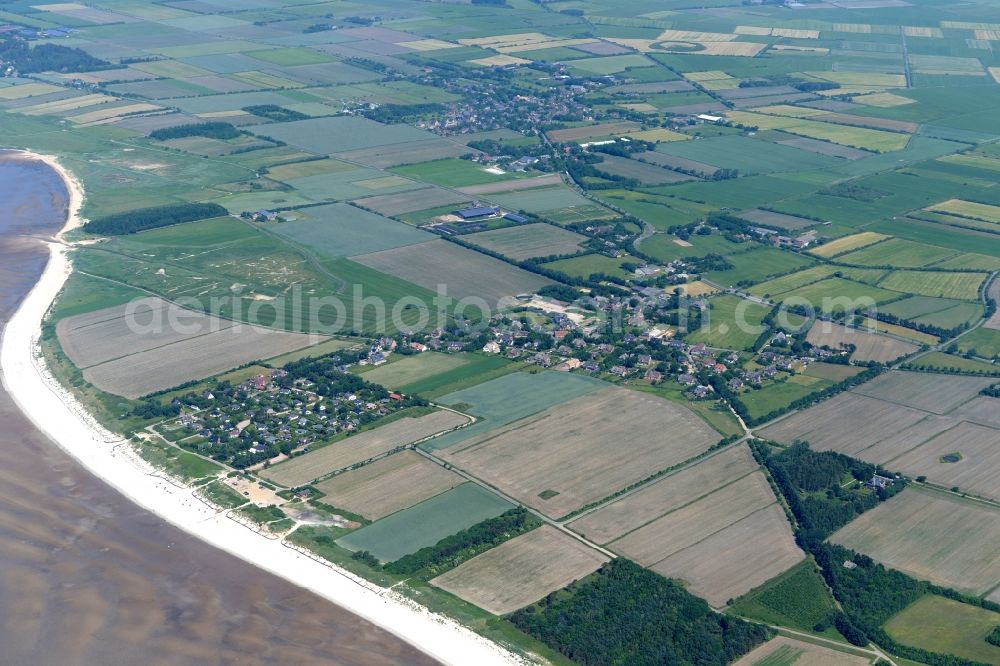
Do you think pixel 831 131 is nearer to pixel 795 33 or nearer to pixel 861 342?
pixel 861 342

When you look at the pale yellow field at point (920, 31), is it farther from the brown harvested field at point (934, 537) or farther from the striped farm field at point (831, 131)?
the brown harvested field at point (934, 537)

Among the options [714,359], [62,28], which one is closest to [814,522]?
[714,359]

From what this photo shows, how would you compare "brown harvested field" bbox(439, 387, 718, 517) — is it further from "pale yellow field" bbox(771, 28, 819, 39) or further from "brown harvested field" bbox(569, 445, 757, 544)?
"pale yellow field" bbox(771, 28, 819, 39)

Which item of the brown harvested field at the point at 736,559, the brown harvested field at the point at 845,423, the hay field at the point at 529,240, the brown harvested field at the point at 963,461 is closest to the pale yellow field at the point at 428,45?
the hay field at the point at 529,240

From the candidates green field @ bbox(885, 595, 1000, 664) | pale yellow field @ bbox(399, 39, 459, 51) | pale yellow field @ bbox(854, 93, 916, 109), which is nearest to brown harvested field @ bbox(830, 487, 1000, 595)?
green field @ bbox(885, 595, 1000, 664)

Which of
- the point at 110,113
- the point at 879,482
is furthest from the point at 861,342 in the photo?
the point at 110,113

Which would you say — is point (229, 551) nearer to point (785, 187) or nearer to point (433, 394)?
point (433, 394)

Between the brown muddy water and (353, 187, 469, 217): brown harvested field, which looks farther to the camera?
(353, 187, 469, 217): brown harvested field
